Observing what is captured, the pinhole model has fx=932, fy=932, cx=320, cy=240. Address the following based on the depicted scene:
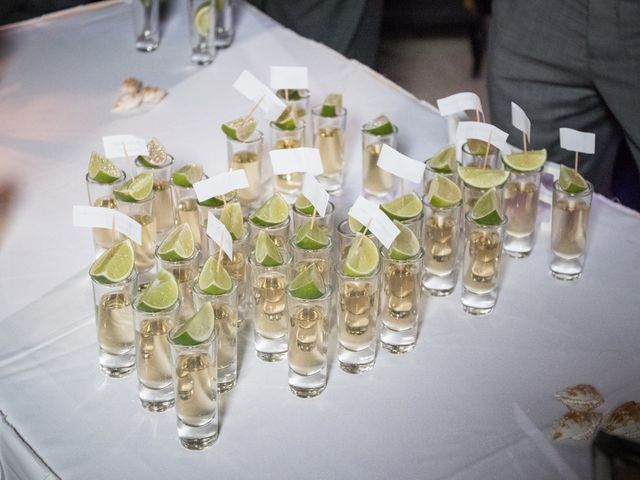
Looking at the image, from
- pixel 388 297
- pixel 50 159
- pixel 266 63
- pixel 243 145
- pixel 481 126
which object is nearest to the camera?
pixel 388 297

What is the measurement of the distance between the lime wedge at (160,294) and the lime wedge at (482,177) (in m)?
0.59

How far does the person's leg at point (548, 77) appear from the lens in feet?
7.16

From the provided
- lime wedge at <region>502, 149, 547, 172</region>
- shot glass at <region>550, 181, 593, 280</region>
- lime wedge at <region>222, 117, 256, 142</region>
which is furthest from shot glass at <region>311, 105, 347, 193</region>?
shot glass at <region>550, 181, 593, 280</region>

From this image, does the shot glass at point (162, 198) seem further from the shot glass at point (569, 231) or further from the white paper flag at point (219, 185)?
the shot glass at point (569, 231)

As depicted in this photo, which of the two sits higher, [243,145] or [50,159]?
[243,145]

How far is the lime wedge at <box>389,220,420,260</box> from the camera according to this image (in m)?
1.37

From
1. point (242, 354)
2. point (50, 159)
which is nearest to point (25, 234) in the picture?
point (50, 159)

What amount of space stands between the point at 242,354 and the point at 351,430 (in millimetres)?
237

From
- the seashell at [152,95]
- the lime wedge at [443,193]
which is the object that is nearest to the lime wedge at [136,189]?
the lime wedge at [443,193]

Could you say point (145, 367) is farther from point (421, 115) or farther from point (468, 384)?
point (421, 115)

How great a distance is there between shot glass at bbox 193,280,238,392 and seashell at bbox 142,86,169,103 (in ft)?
3.35

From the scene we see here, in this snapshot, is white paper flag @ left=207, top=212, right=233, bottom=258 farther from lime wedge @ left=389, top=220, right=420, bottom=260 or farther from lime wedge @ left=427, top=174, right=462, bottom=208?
lime wedge @ left=427, top=174, right=462, bottom=208

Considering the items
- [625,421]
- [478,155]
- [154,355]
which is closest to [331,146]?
[478,155]

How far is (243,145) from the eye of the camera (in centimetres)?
181
